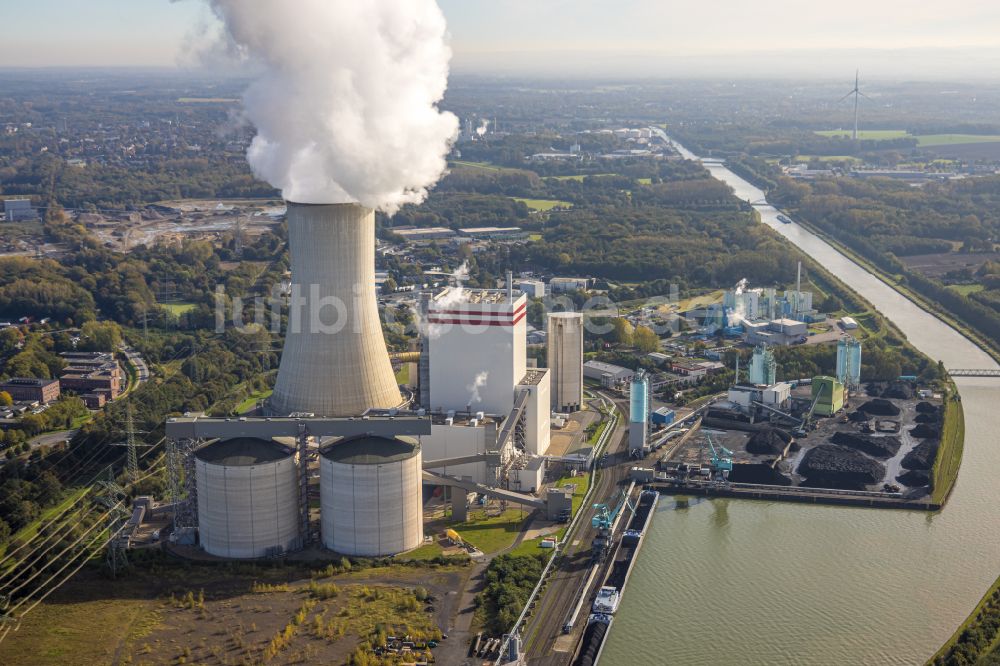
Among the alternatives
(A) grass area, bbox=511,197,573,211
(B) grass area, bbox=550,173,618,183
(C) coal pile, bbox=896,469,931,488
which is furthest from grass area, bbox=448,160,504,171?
(C) coal pile, bbox=896,469,931,488

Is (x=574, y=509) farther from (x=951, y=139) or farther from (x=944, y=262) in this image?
(x=951, y=139)

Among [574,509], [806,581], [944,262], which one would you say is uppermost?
[944,262]

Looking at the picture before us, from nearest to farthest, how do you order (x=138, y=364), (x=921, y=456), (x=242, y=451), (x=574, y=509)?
(x=242, y=451) < (x=574, y=509) < (x=921, y=456) < (x=138, y=364)

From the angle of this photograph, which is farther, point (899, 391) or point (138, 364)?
point (138, 364)

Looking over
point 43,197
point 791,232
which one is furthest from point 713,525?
point 43,197

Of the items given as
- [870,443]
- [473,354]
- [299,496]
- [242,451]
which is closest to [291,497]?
[299,496]

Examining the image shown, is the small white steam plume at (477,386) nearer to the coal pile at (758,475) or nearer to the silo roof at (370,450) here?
the silo roof at (370,450)

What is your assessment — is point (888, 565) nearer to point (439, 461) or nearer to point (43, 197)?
point (439, 461)
